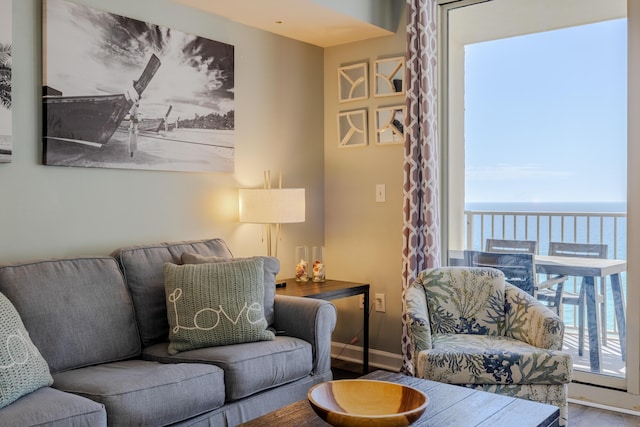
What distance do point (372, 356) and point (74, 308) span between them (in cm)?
221

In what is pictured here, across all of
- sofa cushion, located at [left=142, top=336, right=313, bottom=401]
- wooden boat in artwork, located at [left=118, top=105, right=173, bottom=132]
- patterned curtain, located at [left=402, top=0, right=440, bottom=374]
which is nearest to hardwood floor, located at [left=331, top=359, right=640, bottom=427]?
patterned curtain, located at [left=402, top=0, right=440, bottom=374]

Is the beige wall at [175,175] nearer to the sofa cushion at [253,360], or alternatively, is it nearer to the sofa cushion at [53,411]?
the sofa cushion at [253,360]

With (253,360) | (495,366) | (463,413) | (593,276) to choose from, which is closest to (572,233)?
(593,276)

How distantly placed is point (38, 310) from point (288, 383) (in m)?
1.09

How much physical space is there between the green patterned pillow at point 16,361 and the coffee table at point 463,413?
77cm

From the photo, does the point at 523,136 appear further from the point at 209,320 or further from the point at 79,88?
the point at 79,88

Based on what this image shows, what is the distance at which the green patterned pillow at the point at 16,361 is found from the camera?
1.94 meters

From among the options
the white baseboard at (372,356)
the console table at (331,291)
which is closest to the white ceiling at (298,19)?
the console table at (331,291)

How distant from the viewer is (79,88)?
2867mm

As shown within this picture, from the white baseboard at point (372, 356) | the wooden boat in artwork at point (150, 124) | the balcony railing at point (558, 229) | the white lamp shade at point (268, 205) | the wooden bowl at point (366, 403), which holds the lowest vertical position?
the white baseboard at point (372, 356)

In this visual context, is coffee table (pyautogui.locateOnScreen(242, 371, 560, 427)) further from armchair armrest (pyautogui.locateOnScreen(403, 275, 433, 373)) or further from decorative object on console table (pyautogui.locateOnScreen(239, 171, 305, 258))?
decorative object on console table (pyautogui.locateOnScreen(239, 171, 305, 258))

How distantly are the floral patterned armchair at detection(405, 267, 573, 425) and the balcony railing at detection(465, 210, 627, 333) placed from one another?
0.50 metres

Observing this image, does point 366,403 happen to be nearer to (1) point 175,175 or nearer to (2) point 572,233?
(1) point 175,175

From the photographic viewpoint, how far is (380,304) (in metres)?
4.11
